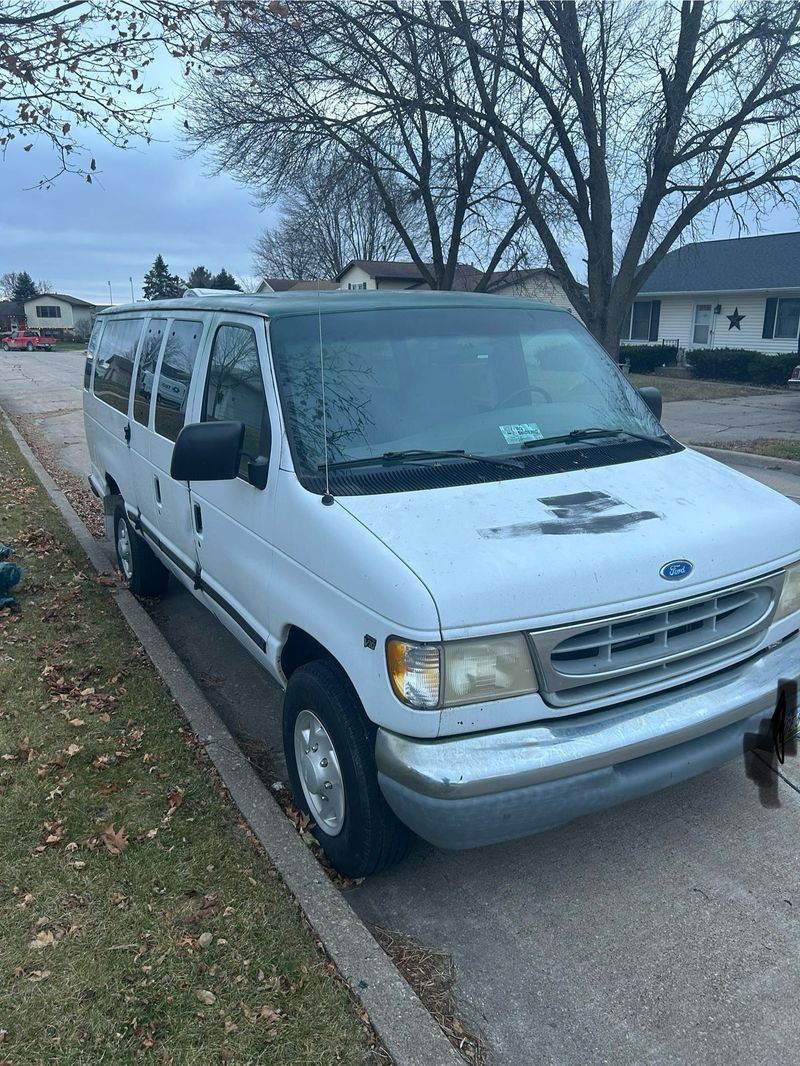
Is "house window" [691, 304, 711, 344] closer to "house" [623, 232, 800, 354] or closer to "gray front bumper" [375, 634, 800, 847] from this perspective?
"house" [623, 232, 800, 354]

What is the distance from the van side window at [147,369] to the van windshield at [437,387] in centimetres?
186

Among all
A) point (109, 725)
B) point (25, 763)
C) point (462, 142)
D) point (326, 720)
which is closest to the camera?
point (326, 720)

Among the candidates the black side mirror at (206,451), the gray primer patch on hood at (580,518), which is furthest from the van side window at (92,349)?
the gray primer patch on hood at (580,518)

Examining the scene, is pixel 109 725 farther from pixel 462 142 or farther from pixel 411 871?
pixel 462 142

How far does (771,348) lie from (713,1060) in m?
30.4

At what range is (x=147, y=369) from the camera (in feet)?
17.5

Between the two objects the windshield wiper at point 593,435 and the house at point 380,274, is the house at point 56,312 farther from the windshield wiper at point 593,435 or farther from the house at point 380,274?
the windshield wiper at point 593,435

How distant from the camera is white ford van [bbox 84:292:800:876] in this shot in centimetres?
263

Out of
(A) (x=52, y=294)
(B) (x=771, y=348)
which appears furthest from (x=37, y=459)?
(A) (x=52, y=294)

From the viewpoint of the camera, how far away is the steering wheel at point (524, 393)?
3.74m

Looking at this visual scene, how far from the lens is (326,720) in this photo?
3053 millimetres

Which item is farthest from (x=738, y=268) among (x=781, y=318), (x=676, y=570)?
(x=676, y=570)

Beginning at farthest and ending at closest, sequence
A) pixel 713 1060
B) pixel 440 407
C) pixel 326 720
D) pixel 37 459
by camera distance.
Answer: pixel 37 459 < pixel 440 407 < pixel 326 720 < pixel 713 1060

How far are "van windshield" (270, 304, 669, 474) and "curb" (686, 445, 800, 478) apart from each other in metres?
7.56
